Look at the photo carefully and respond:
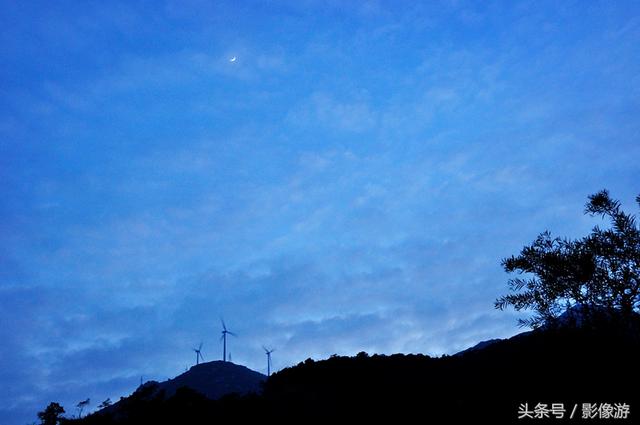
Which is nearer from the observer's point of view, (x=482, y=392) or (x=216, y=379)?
(x=482, y=392)

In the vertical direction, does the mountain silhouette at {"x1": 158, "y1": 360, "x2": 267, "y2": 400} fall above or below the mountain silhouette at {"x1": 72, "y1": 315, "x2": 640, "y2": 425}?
above

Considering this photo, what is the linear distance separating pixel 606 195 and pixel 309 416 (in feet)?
40.8

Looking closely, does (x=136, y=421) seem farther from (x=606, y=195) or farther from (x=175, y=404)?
(x=606, y=195)

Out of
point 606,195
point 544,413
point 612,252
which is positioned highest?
point 606,195

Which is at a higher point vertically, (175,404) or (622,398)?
(175,404)

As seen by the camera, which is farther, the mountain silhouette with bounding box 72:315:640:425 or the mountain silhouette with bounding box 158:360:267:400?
the mountain silhouette with bounding box 158:360:267:400

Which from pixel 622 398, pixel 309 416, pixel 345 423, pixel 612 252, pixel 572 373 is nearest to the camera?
pixel 622 398

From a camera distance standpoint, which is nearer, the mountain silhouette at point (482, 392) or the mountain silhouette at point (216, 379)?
the mountain silhouette at point (482, 392)

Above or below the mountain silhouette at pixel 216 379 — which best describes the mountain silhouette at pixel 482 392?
below

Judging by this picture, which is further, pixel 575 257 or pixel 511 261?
pixel 511 261

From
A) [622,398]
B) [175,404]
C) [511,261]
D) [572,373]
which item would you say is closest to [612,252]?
[511,261]

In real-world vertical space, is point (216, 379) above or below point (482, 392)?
above

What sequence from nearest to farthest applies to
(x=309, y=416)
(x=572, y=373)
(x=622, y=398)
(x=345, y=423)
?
(x=622, y=398) < (x=572, y=373) < (x=345, y=423) < (x=309, y=416)

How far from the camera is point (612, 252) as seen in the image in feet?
49.6
